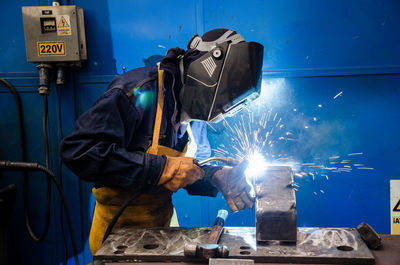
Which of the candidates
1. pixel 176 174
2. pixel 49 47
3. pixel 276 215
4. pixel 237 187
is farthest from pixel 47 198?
pixel 276 215

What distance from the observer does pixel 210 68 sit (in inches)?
62.4

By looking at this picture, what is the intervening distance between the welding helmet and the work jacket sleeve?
350 mm

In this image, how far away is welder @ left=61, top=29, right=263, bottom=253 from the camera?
4.79 feet

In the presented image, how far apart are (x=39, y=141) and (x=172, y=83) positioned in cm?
146

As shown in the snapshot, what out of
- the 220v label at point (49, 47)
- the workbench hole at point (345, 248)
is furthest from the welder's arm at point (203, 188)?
the 220v label at point (49, 47)

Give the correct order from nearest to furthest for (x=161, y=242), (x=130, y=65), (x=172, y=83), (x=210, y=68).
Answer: (x=161, y=242) → (x=210, y=68) → (x=172, y=83) → (x=130, y=65)

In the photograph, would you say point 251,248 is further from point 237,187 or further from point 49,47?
point 49,47

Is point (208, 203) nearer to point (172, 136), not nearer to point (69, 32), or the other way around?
point (172, 136)

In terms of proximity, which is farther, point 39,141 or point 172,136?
point 39,141

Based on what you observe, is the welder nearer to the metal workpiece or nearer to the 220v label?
the metal workpiece

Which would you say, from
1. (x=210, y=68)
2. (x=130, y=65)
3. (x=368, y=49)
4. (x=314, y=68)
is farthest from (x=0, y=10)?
(x=368, y=49)

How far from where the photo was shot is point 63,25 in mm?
2336

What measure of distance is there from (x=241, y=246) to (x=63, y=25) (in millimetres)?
2002

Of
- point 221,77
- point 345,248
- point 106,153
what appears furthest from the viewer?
point 221,77
